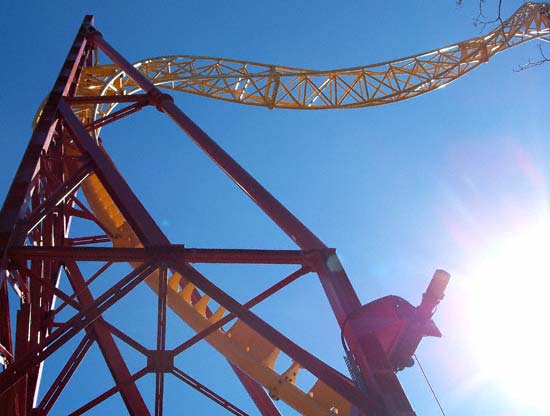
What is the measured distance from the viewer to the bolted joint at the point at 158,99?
365 inches

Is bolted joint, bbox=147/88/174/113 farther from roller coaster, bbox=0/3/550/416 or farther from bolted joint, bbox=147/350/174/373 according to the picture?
bolted joint, bbox=147/350/174/373

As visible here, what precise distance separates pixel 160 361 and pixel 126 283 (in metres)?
0.89

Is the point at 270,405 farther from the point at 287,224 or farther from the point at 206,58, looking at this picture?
the point at 206,58

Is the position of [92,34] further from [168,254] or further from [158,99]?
[168,254]

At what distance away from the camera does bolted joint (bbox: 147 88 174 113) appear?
9.27 metres

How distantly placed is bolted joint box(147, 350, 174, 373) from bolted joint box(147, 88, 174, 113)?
466 cm

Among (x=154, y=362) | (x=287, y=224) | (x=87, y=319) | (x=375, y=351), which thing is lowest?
(x=375, y=351)

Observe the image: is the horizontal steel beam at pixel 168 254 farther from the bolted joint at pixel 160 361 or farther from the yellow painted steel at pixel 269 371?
the yellow painted steel at pixel 269 371

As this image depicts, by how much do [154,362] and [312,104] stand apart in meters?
14.9

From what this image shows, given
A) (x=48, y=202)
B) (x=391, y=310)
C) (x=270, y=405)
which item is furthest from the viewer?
(x=270, y=405)

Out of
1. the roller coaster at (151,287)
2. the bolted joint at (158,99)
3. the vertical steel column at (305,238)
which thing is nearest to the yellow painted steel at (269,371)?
the roller coaster at (151,287)

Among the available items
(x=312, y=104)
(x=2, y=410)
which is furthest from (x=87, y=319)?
(x=312, y=104)

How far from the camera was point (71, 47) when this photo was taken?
36.2 ft

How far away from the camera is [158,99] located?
9289 millimetres
